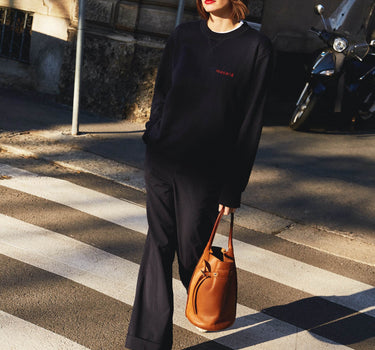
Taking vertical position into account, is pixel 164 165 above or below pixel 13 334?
above

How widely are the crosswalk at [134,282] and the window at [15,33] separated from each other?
5.23 m

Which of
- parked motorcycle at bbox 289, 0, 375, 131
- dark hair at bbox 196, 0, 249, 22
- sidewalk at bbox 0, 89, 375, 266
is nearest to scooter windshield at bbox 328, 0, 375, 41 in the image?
parked motorcycle at bbox 289, 0, 375, 131

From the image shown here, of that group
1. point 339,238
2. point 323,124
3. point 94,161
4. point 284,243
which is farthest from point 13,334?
point 323,124

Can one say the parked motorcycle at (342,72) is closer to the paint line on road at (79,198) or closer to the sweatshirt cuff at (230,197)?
the paint line on road at (79,198)

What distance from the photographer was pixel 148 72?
865cm

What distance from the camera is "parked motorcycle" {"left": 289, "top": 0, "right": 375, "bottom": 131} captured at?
28.1ft

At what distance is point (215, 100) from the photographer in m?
2.84

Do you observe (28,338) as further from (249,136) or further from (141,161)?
(141,161)

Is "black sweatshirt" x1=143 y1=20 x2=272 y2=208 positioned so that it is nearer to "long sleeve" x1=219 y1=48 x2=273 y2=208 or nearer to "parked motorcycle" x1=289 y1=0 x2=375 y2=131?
"long sleeve" x1=219 y1=48 x2=273 y2=208

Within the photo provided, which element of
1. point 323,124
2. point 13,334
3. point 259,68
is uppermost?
point 259,68

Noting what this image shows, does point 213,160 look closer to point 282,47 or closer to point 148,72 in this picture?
point 148,72

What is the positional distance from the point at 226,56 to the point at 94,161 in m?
3.97

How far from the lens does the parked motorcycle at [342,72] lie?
28.1 feet

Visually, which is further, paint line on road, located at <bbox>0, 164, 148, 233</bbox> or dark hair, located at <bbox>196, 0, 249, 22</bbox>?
paint line on road, located at <bbox>0, 164, 148, 233</bbox>
